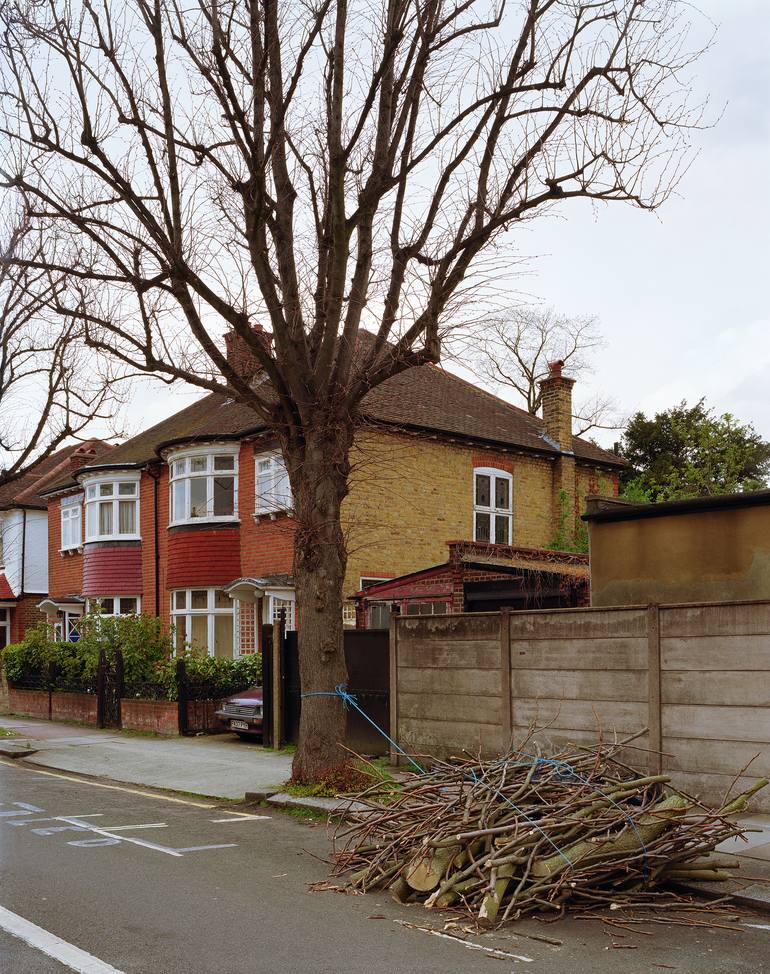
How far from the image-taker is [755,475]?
1677 inches

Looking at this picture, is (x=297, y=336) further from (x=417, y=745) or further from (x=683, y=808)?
(x=683, y=808)

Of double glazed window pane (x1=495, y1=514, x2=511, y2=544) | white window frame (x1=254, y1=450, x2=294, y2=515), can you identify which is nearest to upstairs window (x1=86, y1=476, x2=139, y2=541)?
white window frame (x1=254, y1=450, x2=294, y2=515)

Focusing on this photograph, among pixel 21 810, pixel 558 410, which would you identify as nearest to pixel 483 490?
pixel 558 410

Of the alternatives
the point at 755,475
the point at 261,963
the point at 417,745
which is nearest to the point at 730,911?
the point at 261,963

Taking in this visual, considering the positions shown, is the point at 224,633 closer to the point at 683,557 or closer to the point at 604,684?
the point at 683,557

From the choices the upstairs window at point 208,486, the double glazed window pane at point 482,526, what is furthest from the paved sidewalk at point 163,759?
the double glazed window pane at point 482,526

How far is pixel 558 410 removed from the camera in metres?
28.8

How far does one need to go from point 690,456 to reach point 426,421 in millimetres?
20932

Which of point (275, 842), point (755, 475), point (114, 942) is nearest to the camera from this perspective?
point (114, 942)

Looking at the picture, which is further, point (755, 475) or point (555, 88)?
point (755, 475)

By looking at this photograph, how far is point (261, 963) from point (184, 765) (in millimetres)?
9713

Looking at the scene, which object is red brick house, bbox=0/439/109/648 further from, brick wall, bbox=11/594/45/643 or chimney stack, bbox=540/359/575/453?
chimney stack, bbox=540/359/575/453

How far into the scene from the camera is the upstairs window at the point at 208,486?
85.1ft

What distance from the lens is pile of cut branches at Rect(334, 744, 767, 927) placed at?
21.1ft
